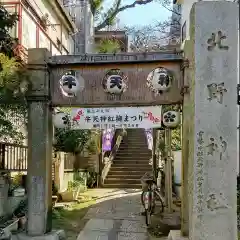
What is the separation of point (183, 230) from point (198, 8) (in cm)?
507

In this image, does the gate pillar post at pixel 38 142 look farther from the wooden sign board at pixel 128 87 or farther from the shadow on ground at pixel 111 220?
the shadow on ground at pixel 111 220

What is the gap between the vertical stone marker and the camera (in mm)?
6840

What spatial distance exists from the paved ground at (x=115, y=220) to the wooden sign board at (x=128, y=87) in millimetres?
4309

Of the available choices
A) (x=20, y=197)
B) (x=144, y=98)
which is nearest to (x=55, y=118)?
(x=144, y=98)

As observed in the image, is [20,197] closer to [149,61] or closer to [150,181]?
[150,181]

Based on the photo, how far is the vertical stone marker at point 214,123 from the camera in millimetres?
6840

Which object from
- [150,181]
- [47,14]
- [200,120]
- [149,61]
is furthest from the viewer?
[47,14]

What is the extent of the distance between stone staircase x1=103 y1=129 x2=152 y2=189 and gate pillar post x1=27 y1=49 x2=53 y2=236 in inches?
551

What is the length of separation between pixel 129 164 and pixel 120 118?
1664 cm

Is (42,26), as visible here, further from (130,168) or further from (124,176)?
(130,168)

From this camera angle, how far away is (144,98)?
30.0ft

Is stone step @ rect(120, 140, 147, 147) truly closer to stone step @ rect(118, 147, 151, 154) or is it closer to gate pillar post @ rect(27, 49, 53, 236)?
stone step @ rect(118, 147, 151, 154)

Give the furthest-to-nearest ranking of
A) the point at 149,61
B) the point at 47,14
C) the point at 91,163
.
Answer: the point at 91,163 → the point at 47,14 → the point at 149,61

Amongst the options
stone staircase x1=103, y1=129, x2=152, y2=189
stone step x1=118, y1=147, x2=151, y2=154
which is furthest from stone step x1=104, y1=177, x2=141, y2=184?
stone step x1=118, y1=147, x2=151, y2=154
